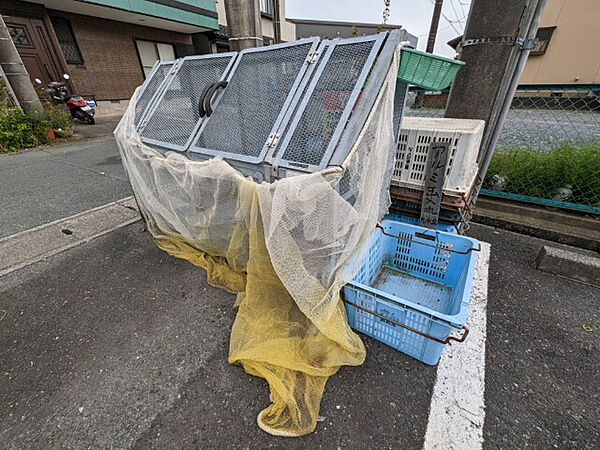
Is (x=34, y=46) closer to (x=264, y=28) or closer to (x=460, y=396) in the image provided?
(x=264, y=28)

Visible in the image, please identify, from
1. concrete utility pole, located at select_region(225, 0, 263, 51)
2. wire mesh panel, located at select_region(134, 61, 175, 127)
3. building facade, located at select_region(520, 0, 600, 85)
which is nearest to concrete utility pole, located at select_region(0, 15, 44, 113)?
wire mesh panel, located at select_region(134, 61, 175, 127)

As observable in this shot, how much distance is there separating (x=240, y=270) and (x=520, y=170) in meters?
3.46

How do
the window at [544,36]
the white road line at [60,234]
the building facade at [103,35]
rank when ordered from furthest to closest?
the window at [544,36], the building facade at [103,35], the white road line at [60,234]

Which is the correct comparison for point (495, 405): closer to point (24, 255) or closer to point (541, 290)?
point (541, 290)

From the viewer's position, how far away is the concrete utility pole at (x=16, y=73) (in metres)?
6.17

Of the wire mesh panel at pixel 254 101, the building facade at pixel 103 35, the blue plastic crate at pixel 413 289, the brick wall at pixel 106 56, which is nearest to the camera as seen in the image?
the blue plastic crate at pixel 413 289

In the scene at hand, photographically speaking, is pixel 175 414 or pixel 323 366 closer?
pixel 175 414

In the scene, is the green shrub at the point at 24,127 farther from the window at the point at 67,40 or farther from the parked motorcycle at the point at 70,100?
the window at the point at 67,40

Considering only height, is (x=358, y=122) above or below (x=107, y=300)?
above

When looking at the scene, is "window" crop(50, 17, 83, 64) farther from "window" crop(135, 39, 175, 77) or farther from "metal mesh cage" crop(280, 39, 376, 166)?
"metal mesh cage" crop(280, 39, 376, 166)

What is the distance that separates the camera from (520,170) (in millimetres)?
3209

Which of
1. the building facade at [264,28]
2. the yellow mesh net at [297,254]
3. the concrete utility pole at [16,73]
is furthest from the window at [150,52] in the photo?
the yellow mesh net at [297,254]

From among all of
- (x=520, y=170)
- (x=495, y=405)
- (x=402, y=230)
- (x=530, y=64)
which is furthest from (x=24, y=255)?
(x=530, y=64)

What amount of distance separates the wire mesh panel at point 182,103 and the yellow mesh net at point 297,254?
447mm
